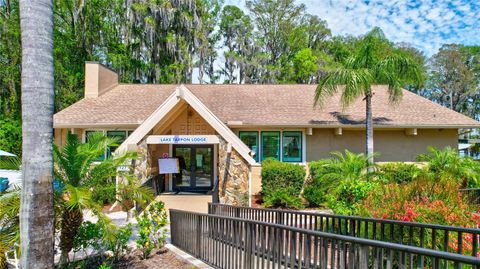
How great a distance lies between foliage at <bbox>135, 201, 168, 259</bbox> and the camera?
6.52 m

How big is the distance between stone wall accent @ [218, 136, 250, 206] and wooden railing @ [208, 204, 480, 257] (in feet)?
9.55

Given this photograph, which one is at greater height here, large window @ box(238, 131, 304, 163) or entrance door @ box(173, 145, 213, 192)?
large window @ box(238, 131, 304, 163)

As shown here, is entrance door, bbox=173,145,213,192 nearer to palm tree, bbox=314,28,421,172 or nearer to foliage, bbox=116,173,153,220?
palm tree, bbox=314,28,421,172

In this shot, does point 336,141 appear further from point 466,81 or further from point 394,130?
point 466,81

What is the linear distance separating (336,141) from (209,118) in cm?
649

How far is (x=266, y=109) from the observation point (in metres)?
15.4

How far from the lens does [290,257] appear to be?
4.26 m

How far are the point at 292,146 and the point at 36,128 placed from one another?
11.5 metres

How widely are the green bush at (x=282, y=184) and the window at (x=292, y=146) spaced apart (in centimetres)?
184

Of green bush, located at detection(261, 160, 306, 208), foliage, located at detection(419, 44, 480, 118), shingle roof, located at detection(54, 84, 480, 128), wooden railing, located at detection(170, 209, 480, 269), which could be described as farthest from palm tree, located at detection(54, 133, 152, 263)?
foliage, located at detection(419, 44, 480, 118)

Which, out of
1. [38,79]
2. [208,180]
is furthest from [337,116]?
[38,79]

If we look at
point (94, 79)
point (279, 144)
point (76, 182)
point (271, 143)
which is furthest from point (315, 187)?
point (94, 79)

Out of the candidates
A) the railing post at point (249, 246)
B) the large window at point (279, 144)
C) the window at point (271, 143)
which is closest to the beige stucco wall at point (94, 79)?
the large window at point (279, 144)

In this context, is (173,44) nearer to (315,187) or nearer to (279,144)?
(279,144)
